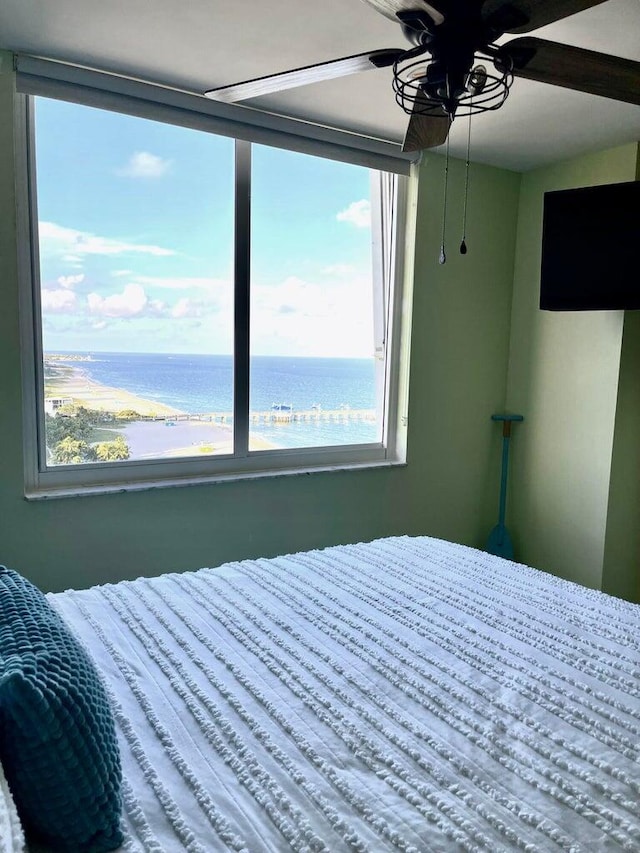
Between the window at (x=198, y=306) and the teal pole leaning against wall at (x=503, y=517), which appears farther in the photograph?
the teal pole leaning against wall at (x=503, y=517)

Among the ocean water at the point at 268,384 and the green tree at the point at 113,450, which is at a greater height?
the ocean water at the point at 268,384

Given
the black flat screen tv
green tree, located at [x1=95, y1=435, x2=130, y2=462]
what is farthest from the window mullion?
the black flat screen tv

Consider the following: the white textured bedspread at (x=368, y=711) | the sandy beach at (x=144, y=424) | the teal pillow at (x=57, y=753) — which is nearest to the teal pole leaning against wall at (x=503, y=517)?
the sandy beach at (x=144, y=424)

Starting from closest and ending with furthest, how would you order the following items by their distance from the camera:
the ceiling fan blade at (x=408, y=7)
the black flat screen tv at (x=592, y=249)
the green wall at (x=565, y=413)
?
the ceiling fan blade at (x=408, y=7) < the black flat screen tv at (x=592, y=249) < the green wall at (x=565, y=413)

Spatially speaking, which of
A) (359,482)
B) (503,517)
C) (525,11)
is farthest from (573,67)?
(503,517)

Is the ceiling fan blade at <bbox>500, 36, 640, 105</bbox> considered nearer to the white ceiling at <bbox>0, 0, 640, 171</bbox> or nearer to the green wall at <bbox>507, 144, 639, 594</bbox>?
the white ceiling at <bbox>0, 0, 640, 171</bbox>

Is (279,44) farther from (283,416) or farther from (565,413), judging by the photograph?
(565,413)

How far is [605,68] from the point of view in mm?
1462

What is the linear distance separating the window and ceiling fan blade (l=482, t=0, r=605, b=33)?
1.46m

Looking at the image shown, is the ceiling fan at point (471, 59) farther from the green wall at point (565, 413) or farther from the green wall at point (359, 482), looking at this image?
the green wall at point (565, 413)

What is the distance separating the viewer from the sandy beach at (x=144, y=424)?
2.35 metres

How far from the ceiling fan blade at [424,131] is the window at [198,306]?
0.93 metres

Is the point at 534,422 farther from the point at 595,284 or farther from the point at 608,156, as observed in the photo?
the point at 608,156

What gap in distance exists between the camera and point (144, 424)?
2543 mm
